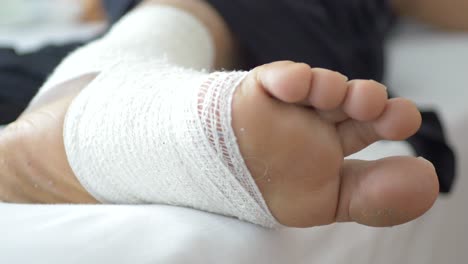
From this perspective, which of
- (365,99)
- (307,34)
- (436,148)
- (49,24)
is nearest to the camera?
(365,99)

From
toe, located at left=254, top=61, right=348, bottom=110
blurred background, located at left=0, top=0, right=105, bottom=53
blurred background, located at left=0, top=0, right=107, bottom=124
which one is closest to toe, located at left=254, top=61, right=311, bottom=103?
toe, located at left=254, top=61, right=348, bottom=110

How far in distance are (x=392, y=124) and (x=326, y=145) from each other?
0.16ft

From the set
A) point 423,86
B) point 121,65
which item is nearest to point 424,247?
point 423,86

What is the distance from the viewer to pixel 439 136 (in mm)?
747

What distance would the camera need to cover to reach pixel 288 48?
2.75ft

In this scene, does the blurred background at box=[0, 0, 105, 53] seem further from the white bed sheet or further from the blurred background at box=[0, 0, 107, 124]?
the white bed sheet

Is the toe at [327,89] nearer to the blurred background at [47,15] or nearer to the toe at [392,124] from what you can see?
the toe at [392,124]

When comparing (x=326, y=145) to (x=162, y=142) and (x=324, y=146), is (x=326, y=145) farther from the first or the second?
(x=162, y=142)

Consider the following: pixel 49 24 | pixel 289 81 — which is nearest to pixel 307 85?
pixel 289 81

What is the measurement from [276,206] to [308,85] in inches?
4.0

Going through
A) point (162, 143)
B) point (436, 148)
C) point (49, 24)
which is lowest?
point (49, 24)

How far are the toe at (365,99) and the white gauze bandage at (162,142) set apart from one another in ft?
0.28

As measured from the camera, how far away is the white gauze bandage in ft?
1.61

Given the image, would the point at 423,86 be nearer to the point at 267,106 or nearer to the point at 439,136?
the point at 439,136
